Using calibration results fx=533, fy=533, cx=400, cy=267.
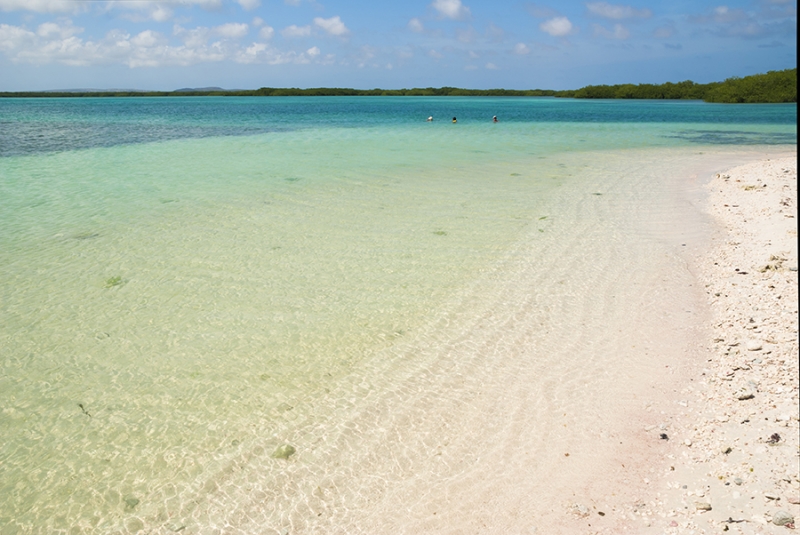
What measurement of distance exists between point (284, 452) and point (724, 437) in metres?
3.50

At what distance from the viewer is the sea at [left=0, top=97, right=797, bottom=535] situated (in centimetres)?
395

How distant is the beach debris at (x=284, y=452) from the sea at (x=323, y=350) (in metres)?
0.02

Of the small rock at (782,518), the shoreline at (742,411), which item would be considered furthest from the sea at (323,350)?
the small rock at (782,518)

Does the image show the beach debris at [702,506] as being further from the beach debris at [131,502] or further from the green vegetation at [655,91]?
the green vegetation at [655,91]

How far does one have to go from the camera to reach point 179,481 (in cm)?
405

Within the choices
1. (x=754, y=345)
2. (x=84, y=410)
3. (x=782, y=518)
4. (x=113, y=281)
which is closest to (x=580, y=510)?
(x=782, y=518)

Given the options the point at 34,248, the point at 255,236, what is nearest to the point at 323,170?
the point at 255,236

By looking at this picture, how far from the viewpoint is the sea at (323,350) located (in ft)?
13.0

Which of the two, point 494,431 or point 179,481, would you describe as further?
point 494,431

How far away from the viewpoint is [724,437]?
13.7 feet

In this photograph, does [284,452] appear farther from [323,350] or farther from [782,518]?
[782,518]

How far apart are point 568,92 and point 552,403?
655 ft

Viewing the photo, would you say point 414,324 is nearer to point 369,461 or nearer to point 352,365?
point 352,365

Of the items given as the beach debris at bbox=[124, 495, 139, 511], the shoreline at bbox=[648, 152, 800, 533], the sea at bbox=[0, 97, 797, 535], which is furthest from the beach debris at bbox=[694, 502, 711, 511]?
the beach debris at bbox=[124, 495, 139, 511]
